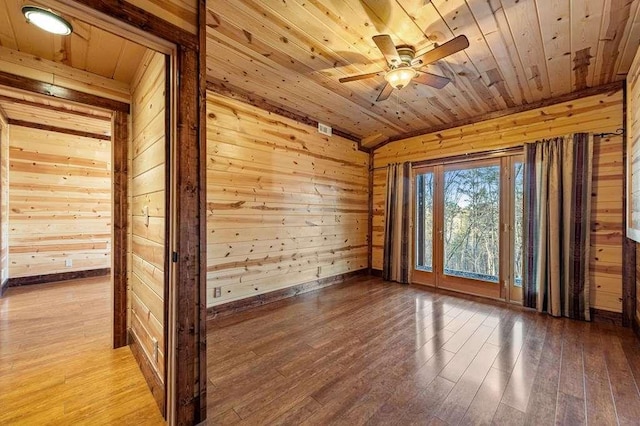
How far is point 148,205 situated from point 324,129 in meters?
3.15

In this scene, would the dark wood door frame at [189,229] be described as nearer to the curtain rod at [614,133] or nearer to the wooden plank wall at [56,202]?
the curtain rod at [614,133]

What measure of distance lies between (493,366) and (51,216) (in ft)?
21.9

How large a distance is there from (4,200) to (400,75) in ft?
19.0

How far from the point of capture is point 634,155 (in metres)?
2.57

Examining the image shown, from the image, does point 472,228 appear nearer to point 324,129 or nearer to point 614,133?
point 614,133

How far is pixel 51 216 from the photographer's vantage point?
466cm

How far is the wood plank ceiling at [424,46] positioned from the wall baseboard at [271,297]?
2632mm

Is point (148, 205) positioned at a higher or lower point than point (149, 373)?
higher

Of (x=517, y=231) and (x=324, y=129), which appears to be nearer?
(x=517, y=231)

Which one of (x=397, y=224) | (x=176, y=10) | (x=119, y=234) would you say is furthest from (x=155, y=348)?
(x=397, y=224)

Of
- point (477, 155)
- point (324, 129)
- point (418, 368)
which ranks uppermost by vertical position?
point (324, 129)

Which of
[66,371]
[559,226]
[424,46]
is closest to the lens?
[66,371]

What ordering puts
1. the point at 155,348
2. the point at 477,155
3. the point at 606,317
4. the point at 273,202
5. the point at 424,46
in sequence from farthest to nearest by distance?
the point at 477,155 < the point at 273,202 < the point at 606,317 < the point at 424,46 < the point at 155,348

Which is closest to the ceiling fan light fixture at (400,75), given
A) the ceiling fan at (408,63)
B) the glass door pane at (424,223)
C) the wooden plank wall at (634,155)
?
the ceiling fan at (408,63)
